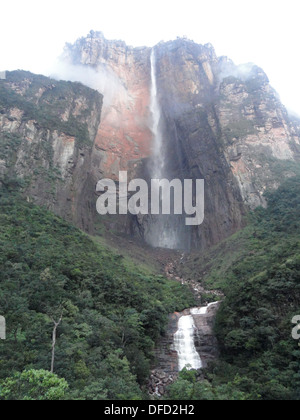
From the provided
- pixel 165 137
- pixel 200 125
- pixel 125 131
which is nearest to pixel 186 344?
pixel 200 125

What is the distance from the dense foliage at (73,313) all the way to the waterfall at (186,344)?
56.1 inches

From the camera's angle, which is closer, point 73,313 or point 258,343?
point 258,343

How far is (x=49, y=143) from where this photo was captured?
38031 millimetres

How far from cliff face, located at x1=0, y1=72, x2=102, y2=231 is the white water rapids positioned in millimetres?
18436

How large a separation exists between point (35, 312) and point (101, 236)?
23.6 metres

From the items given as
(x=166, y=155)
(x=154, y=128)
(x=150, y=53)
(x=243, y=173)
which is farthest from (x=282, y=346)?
(x=150, y=53)

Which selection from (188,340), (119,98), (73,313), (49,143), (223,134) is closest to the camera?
(73,313)

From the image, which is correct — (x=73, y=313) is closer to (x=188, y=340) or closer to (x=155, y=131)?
(x=188, y=340)

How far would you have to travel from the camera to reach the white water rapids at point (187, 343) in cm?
1720

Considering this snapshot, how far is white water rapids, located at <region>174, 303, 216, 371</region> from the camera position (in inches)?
677

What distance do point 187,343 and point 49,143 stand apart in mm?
29713

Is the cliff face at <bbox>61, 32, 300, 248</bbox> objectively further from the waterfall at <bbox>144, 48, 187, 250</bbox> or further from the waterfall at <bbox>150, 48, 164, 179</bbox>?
the waterfall at <bbox>150, 48, 164, 179</bbox>

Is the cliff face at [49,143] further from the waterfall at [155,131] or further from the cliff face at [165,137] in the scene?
the waterfall at [155,131]

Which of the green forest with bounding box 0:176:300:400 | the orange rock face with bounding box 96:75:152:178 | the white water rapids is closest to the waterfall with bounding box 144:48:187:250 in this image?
the orange rock face with bounding box 96:75:152:178
